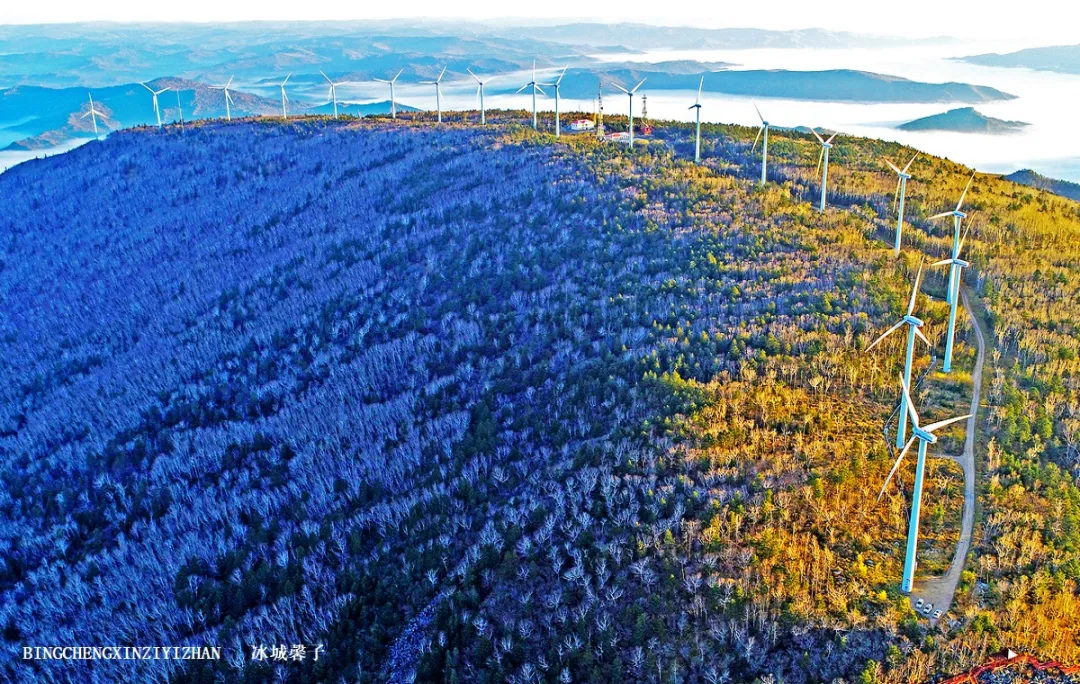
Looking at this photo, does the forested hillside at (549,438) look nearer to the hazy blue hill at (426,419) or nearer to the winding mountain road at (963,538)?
the hazy blue hill at (426,419)

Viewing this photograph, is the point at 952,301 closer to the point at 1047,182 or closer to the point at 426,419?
the point at 426,419

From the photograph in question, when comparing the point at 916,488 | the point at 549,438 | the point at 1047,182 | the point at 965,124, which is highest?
the point at 965,124

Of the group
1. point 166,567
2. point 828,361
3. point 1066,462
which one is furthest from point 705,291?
point 166,567

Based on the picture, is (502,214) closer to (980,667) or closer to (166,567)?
(166,567)

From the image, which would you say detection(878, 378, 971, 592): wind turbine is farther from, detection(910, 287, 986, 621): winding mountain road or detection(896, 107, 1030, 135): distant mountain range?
detection(896, 107, 1030, 135): distant mountain range

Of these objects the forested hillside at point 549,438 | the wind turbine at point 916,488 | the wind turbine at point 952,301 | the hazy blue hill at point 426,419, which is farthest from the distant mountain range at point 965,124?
the wind turbine at point 916,488

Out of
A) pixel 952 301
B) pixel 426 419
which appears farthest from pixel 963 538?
pixel 426 419
